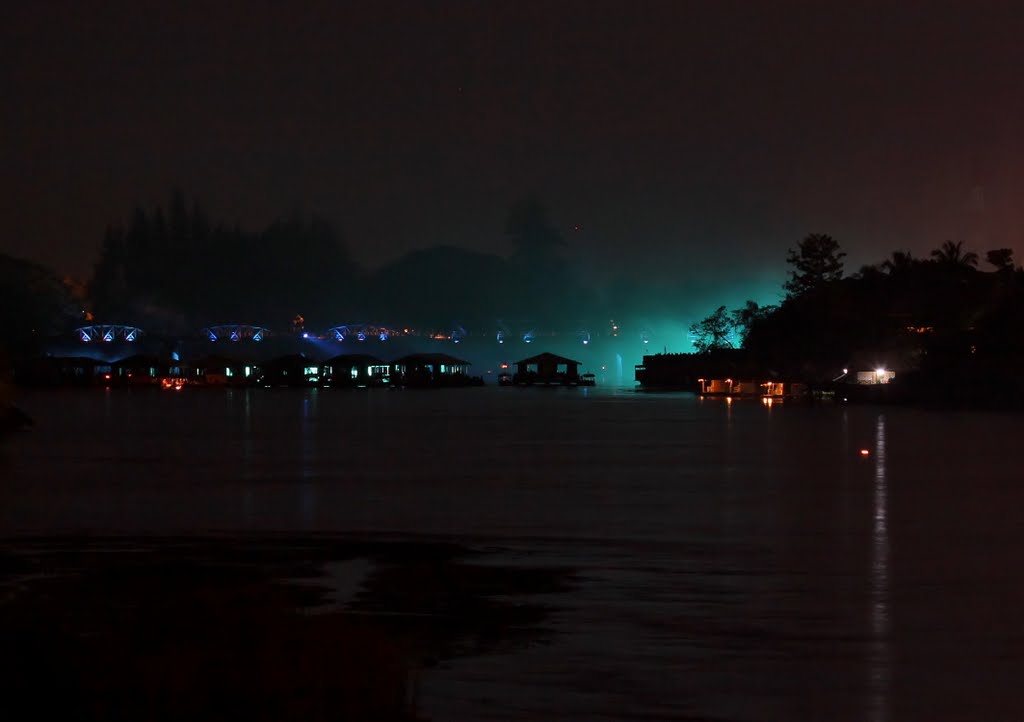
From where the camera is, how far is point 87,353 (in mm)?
158375

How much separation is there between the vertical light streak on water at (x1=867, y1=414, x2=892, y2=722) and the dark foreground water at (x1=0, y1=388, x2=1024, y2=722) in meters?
0.03

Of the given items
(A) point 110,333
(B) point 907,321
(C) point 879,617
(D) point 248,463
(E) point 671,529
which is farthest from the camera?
(A) point 110,333

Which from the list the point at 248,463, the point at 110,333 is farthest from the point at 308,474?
the point at 110,333

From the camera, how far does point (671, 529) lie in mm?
18219

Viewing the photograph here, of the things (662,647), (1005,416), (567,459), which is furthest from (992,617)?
(1005,416)

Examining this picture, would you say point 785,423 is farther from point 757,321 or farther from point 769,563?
point 757,321

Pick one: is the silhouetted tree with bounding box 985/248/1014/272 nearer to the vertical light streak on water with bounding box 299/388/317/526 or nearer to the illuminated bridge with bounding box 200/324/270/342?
the vertical light streak on water with bounding box 299/388/317/526

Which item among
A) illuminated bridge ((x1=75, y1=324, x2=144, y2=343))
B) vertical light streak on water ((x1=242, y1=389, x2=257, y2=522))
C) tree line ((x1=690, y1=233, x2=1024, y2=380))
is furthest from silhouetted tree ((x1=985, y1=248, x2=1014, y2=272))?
illuminated bridge ((x1=75, y1=324, x2=144, y2=343))

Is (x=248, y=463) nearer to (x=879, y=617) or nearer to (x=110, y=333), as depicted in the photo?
(x=879, y=617)

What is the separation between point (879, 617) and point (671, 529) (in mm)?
6416

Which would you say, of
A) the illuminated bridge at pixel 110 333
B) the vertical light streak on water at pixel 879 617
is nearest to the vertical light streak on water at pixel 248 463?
the vertical light streak on water at pixel 879 617

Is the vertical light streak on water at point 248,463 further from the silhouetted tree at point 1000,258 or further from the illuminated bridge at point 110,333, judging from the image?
the illuminated bridge at point 110,333

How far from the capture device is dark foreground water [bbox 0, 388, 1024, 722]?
9.47m

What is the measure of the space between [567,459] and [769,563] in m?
15.7
